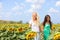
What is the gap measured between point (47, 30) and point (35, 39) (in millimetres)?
400

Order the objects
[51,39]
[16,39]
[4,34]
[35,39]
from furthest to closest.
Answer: [4,34] < [16,39] < [35,39] < [51,39]

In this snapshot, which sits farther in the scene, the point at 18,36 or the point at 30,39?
the point at 18,36

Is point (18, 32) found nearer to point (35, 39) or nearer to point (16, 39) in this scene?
point (16, 39)

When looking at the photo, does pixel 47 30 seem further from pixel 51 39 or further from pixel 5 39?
pixel 51 39

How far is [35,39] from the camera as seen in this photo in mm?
5633

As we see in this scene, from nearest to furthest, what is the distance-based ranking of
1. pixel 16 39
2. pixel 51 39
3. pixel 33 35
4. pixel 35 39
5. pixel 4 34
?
1. pixel 51 39
2. pixel 33 35
3. pixel 35 39
4. pixel 16 39
5. pixel 4 34

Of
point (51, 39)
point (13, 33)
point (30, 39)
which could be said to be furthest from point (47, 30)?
point (51, 39)

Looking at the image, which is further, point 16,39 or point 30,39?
point 16,39

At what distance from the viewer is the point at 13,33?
7148 millimetres

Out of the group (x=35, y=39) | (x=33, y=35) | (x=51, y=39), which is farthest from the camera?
(x=35, y=39)

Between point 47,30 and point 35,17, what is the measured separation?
0.41m

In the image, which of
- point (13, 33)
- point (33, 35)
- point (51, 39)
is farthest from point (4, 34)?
point (51, 39)

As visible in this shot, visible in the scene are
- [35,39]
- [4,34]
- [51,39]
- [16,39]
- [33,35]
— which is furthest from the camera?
[4,34]

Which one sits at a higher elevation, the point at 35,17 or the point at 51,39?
the point at 35,17
